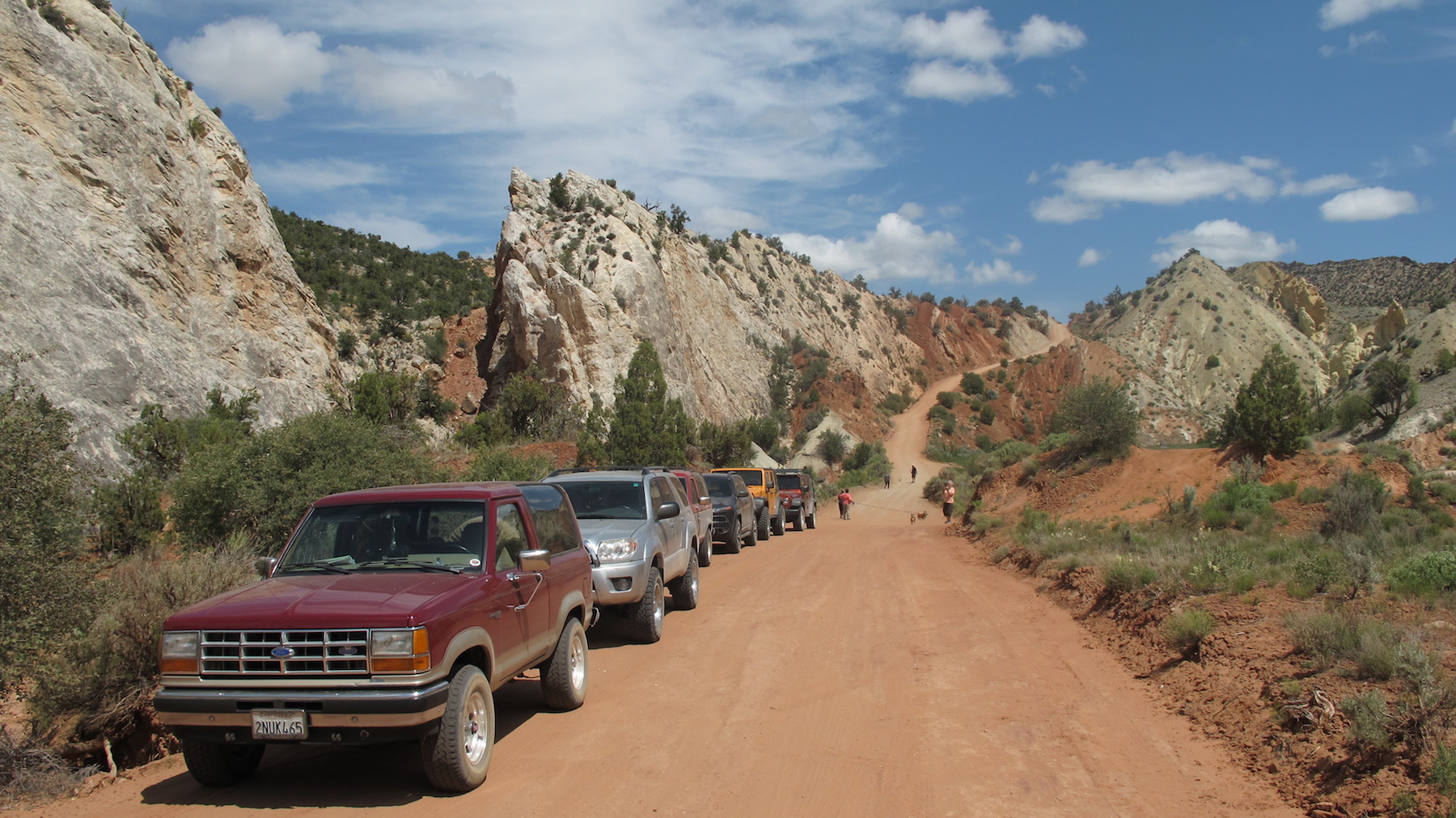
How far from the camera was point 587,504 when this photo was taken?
36.7 feet

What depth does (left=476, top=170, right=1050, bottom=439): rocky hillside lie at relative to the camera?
38.8 metres

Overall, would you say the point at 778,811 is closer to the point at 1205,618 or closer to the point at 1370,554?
the point at 1205,618

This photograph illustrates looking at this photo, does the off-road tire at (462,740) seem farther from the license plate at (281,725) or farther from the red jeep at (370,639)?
the license plate at (281,725)

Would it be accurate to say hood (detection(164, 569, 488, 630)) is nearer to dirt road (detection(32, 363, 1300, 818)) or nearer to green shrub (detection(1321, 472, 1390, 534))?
dirt road (detection(32, 363, 1300, 818))

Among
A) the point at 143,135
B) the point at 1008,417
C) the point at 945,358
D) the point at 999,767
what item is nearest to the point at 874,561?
the point at 999,767

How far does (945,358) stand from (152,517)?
8490 centimetres

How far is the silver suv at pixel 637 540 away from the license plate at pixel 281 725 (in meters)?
3.97

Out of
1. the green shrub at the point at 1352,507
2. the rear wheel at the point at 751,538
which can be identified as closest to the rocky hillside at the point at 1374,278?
Answer: the green shrub at the point at 1352,507

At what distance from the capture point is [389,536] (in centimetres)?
626

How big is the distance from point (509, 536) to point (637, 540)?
345cm

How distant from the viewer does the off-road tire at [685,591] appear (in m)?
12.0

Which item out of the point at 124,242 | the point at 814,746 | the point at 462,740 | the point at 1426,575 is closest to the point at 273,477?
the point at 462,740

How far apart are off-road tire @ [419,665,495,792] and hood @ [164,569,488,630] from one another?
21.1 inches

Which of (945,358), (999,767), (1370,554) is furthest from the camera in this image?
(945,358)
